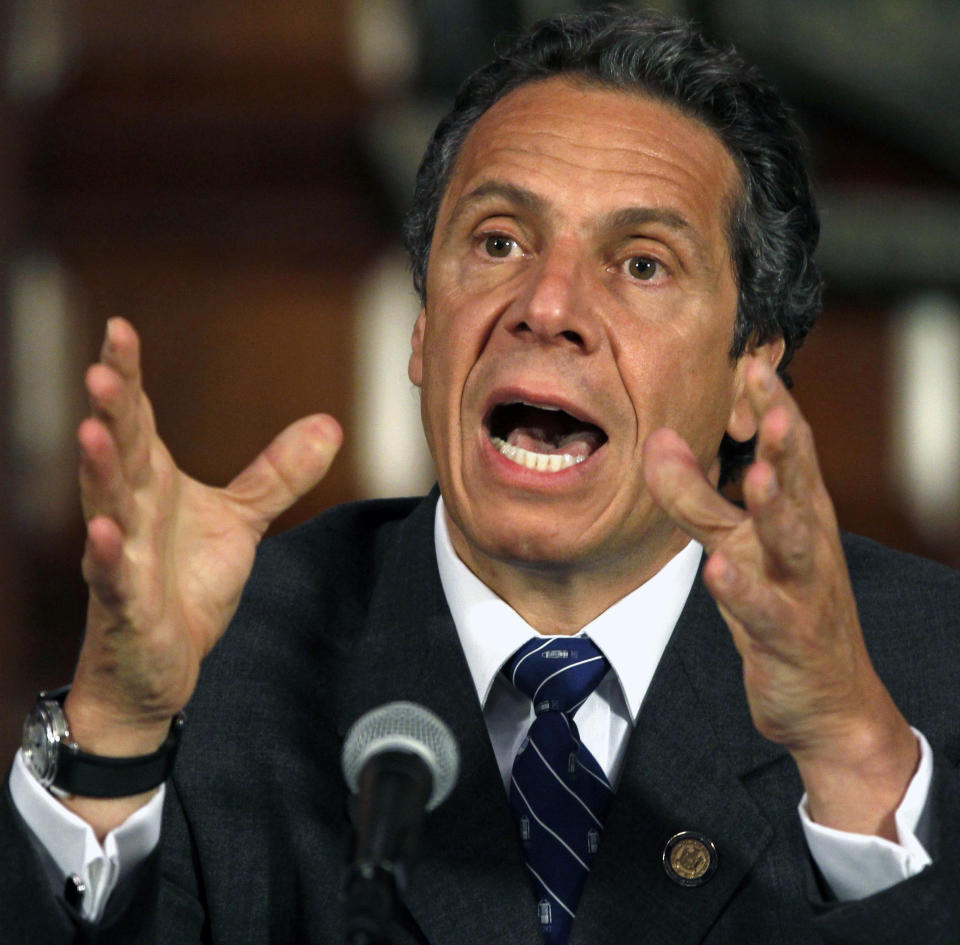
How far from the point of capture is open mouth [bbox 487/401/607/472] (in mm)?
1948

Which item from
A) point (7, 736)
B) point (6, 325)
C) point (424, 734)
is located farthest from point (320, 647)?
point (6, 325)

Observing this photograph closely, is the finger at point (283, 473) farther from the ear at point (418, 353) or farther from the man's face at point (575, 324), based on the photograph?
the ear at point (418, 353)

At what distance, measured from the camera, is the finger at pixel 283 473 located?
1558 mm

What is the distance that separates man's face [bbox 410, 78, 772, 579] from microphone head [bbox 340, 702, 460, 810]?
606mm

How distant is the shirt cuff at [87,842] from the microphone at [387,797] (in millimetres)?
324

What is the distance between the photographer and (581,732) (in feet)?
6.23

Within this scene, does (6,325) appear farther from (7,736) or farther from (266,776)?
(266,776)

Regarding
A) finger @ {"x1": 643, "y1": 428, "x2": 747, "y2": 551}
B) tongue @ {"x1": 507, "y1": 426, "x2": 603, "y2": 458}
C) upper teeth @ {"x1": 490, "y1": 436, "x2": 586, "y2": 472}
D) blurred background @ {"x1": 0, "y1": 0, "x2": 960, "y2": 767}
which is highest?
finger @ {"x1": 643, "y1": 428, "x2": 747, "y2": 551}

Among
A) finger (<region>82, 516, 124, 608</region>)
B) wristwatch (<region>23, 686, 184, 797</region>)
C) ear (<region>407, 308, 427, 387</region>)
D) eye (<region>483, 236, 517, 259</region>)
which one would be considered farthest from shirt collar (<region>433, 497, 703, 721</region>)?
finger (<region>82, 516, 124, 608</region>)

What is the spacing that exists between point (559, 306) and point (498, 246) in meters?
0.20

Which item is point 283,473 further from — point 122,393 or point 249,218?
point 249,218

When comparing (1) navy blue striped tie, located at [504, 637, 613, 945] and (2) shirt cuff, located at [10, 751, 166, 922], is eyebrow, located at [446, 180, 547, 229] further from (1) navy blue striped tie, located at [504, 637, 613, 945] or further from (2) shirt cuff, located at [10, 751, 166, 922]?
(2) shirt cuff, located at [10, 751, 166, 922]

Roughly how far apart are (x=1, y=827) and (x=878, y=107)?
331 cm

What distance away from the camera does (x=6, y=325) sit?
3.86 m
